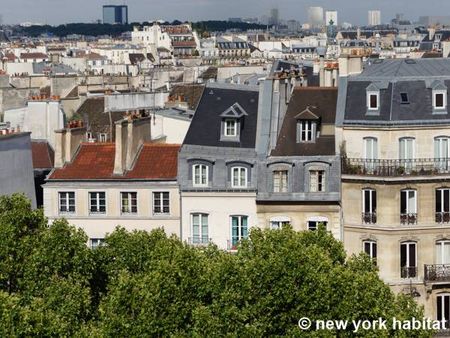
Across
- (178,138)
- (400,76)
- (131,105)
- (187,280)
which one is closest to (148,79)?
(131,105)

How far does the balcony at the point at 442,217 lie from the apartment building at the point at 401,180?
33 mm

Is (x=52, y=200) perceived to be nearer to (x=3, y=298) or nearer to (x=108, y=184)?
(x=108, y=184)

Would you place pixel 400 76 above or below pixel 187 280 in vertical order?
above

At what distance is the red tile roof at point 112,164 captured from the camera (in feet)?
158

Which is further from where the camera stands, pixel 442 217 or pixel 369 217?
pixel 369 217

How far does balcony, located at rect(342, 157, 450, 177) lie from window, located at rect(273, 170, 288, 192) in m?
2.42

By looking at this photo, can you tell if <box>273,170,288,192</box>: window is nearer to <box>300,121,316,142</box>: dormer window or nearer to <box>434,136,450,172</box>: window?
<box>300,121,316,142</box>: dormer window

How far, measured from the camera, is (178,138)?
5538 cm

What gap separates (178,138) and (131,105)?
89.7 ft

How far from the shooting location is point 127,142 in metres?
49.2

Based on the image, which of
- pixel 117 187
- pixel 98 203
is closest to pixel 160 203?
pixel 117 187

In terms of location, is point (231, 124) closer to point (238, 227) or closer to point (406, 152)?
point (238, 227)

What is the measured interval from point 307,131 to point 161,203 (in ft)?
18.8

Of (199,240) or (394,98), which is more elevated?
(394,98)
